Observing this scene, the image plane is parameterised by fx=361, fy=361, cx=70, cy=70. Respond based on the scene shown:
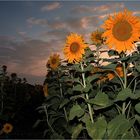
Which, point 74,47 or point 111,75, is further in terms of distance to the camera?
point 111,75

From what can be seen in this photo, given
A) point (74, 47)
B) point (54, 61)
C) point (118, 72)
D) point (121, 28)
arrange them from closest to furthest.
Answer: point (121, 28) < point (74, 47) < point (118, 72) < point (54, 61)

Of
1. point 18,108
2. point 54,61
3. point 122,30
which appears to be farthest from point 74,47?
point 18,108

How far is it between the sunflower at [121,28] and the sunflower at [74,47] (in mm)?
547

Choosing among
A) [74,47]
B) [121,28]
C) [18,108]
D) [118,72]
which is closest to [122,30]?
[121,28]

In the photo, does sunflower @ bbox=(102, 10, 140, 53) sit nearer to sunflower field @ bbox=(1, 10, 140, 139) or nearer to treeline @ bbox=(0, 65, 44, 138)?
sunflower field @ bbox=(1, 10, 140, 139)

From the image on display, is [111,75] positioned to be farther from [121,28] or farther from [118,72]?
[121,28]

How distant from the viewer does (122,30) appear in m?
4.59

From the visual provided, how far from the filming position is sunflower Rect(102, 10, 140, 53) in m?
4.54

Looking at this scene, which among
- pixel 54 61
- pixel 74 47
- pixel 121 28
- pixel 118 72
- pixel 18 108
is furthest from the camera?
pixel 18 108

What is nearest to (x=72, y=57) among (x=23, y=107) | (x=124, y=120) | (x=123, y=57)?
(x=123, y=57)

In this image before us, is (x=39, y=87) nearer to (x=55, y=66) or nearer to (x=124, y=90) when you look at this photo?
(x=55, y=66)

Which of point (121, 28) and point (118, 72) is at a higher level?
point (121, 28)

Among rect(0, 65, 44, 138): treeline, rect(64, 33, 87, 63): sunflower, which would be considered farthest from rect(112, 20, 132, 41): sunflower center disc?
rect(0, 65, 44, 138): treeline

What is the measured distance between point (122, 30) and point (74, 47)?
83 cm
